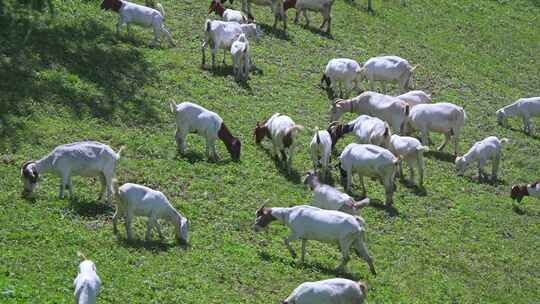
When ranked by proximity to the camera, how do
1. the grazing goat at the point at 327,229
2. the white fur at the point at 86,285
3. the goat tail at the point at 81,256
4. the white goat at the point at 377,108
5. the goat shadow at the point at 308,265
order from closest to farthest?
the white fur at the point at 86,285, the goat tail at the point at 81,256, the grazing goat at the point at 327,229, the goat shadow at the point at 308,265, the white goat at the point at 377,108

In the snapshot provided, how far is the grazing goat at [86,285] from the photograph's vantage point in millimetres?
11844

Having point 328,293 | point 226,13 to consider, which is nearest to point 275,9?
point 226,13

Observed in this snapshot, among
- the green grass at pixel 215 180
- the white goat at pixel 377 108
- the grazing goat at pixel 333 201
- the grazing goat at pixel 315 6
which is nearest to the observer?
the green grass at pixel 215 180

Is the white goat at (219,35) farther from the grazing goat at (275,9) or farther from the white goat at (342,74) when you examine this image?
the grazing goat at (275,9)

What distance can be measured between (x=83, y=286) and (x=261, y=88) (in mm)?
13050

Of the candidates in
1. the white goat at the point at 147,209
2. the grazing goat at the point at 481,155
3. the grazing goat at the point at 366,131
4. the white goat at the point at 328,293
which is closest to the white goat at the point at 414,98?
the grazing goat at the point at 481,155

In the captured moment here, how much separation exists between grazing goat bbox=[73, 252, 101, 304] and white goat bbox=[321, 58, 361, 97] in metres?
13.5

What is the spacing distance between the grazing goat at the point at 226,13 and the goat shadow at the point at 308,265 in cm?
1262

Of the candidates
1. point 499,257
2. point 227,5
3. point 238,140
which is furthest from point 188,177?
point 227,5

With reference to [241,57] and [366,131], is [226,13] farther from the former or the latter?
[366,131]

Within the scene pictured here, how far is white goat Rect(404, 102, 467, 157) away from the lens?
2278 centimetres

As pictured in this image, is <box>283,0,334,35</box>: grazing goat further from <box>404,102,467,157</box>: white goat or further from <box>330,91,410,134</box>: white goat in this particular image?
<box>404,102,467,157</box>: white goat

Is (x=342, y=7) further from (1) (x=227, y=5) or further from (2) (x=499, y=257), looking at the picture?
(2) (x=499, y=257)

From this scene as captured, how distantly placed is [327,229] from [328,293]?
7.15ft
